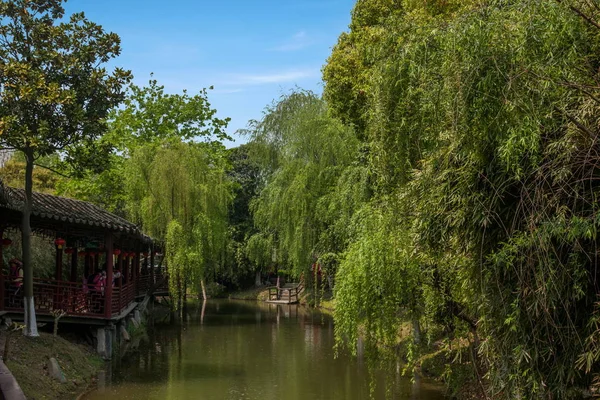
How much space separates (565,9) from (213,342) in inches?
562

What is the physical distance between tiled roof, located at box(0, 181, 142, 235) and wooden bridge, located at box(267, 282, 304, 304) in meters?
18.1

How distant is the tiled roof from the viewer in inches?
437

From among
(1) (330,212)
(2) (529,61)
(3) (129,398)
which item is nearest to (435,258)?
(2) (529,61)

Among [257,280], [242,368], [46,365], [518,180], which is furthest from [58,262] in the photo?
[257,280]

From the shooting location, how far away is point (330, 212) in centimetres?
1880

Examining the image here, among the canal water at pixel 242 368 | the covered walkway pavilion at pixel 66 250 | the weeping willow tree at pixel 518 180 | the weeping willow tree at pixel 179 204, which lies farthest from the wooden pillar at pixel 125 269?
the weeping willow tree at pixel 518 180

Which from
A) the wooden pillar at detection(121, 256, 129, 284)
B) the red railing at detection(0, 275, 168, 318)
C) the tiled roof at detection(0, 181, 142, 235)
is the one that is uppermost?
the tiled roof at detection(0, 181, 142, 235)

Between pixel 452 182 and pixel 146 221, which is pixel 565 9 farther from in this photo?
pixel 146 221

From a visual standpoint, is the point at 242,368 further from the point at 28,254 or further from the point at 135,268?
the point at 135,268

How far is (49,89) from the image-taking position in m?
10.7

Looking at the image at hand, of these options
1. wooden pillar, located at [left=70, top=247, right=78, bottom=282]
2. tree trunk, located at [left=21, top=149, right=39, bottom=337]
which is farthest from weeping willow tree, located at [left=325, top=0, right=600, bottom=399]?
wooden pillar, located at [left=70, top=247, right=78, bottom=282]

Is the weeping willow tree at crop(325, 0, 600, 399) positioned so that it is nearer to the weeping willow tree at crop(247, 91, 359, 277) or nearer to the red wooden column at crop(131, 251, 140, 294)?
the weeping willow tree at crop(247, 91, 359, 277)

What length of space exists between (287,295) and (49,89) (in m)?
23.3

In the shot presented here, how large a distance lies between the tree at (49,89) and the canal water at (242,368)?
253cm
